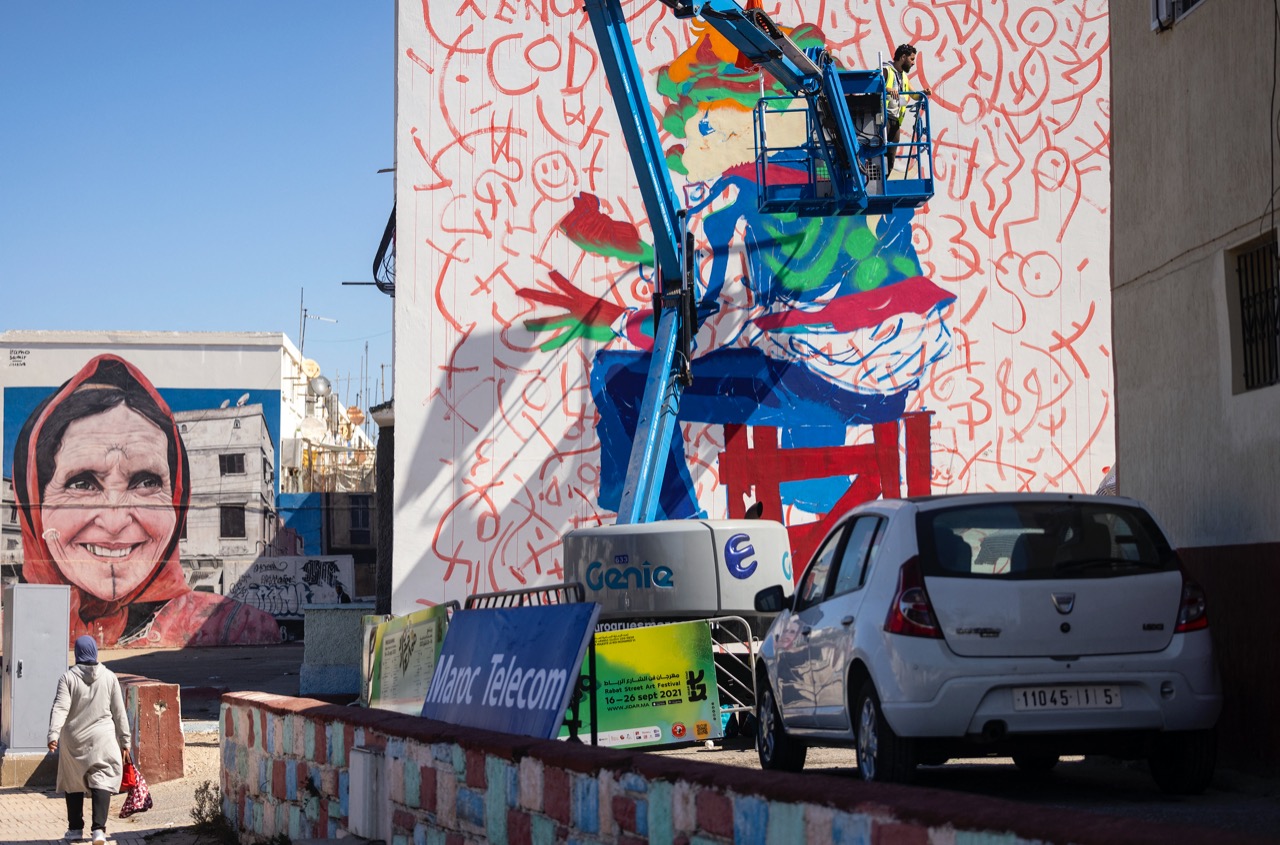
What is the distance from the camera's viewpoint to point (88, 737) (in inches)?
496

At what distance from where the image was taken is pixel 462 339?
2247 centimetres

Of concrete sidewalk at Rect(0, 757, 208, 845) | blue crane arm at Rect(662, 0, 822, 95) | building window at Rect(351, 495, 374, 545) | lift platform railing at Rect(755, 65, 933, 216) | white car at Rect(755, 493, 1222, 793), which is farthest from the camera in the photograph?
building window at Rect(351, 495, 374, 545)

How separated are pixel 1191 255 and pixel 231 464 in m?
35.8

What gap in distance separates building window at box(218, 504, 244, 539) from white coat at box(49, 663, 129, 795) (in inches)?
1199

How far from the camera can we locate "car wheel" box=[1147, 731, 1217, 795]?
771cm

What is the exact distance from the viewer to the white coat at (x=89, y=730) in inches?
488

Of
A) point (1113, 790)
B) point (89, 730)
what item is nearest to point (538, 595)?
point (89, 730)

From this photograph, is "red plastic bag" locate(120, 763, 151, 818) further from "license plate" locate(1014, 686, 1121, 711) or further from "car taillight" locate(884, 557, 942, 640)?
"license plate" locate(1014, 686, 1121, 711)

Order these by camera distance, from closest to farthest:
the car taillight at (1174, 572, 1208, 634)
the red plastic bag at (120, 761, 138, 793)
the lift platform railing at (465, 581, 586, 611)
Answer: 1. the car taillight at (1174, 572, 1208, 634)
2. the lift platform railing at (465, 581, 586, 611)
3. the red plastic bag at (120, 761, 138, 793)

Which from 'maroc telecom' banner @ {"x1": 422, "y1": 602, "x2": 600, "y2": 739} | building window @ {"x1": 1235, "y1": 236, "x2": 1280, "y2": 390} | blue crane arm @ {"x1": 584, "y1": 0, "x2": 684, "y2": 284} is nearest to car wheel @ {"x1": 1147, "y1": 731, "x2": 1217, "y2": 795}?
building window @ {"x1": 1235, "y1": 236, "x2": 1280, "y2": 390}

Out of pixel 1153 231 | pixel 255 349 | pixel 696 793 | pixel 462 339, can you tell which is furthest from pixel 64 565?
pixel 696 793

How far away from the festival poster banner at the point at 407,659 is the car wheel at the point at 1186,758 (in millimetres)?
5221

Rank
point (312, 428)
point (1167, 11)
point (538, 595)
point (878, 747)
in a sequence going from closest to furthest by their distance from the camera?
point (878, 747)
point (1167, 11)
point (538, 595)
point (312, 428)

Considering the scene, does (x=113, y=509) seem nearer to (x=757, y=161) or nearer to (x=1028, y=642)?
(x=757, y=161)
